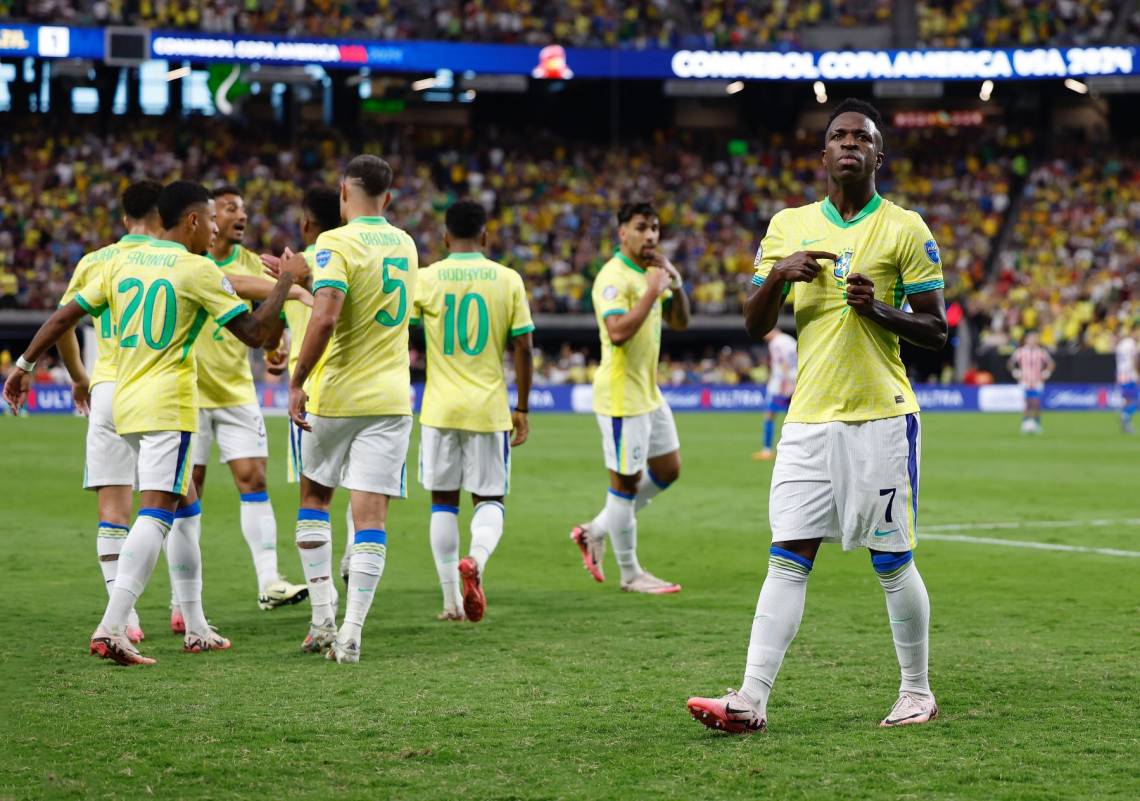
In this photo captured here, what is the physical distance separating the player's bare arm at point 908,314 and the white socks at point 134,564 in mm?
3531

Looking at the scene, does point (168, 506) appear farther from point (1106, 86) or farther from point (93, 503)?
point (1106, 86)

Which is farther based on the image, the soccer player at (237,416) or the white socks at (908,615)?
the soccer player at (237,416)

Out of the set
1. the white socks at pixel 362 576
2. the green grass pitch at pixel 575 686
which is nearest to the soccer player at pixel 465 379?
the green grass pitch at pixel 575 686

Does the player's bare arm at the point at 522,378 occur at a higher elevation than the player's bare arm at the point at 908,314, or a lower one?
lower

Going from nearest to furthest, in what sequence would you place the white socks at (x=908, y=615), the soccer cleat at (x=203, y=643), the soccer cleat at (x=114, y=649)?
the white socks at (x=908, y=615)
the soccer cleat at (x=114, y=649)
the soccer cleat at (x=203, y=643)

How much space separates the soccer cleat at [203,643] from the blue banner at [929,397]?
1079 inches

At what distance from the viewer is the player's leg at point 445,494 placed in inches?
336

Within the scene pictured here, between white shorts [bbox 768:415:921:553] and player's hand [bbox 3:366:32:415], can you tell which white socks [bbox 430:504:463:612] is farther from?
white shorts [bbox 768:415:921:553]

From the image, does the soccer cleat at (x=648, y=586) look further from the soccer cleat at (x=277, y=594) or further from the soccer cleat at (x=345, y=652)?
the soccer cleat at (x=345, y=652)

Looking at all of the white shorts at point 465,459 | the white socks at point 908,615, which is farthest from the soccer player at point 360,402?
the white socks at point 908,615

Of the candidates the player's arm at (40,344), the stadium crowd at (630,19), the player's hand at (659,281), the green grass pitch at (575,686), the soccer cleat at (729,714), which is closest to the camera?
the green grass pitch at (575,686)

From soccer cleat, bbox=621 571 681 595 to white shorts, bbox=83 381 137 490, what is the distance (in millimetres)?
3391

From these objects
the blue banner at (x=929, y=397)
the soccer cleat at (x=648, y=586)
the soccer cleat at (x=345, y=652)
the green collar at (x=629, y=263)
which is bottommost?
the blue banner at (x=929, y=397)

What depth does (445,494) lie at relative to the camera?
8.60 meters
